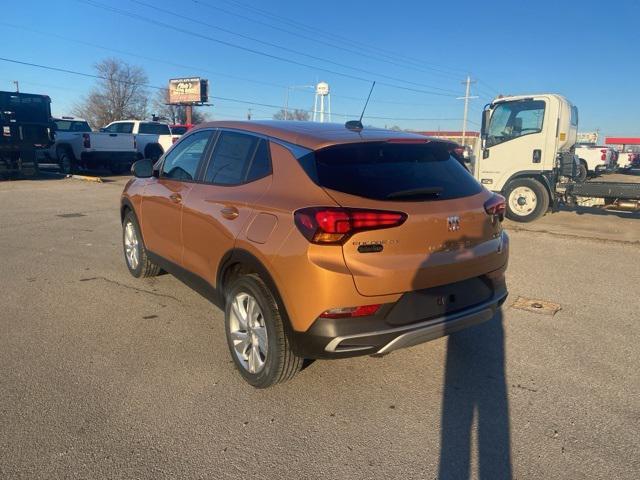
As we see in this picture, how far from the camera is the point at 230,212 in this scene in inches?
134

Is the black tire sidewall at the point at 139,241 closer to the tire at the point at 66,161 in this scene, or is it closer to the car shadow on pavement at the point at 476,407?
the car shadow on pavement at the point at 476,407

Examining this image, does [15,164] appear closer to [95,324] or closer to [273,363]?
[95,324]

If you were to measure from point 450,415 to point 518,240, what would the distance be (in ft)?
19.4

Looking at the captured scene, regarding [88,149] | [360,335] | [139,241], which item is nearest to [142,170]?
[139,241]

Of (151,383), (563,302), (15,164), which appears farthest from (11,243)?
(15,164)

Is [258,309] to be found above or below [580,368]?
above

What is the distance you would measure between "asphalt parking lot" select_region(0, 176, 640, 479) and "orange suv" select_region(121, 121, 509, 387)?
41 cm

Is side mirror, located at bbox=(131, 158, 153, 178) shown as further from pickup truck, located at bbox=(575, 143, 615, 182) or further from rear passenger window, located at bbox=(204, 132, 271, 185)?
pickup truck, located at bbox=(575, 143, 615, 182)

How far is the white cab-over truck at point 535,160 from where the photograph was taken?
942cm

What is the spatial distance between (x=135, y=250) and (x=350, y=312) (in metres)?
3.62

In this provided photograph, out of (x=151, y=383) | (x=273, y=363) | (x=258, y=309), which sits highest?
(x=258, y=309)

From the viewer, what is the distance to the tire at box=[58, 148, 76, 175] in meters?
19.1

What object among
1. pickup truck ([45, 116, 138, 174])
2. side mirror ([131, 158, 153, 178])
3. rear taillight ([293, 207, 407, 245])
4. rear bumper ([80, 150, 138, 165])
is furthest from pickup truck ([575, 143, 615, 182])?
rear taillight ([293, 207, 407, 245])

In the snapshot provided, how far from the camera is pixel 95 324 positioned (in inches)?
169
